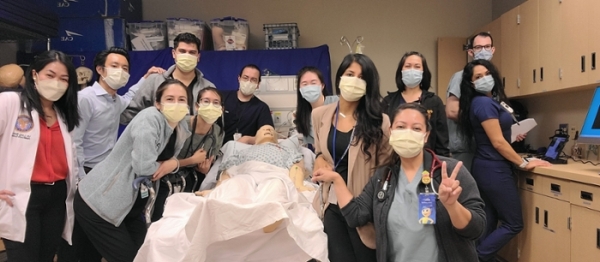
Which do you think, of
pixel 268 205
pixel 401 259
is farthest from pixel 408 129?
pixel 268 205

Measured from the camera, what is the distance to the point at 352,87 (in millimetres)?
1879

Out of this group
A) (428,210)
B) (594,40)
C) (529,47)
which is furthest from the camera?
(529,47)

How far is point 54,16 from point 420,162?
372 cm

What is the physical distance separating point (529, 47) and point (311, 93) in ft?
6.62

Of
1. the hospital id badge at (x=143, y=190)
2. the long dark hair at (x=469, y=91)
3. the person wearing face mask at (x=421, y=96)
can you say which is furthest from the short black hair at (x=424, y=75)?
the hospital id badge at (x=143, y=190)

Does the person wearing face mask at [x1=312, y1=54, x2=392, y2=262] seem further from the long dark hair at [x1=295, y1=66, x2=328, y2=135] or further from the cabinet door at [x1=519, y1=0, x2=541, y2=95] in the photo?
the cabinet door at [x1=519, y1=0, x2=541, y2=95]

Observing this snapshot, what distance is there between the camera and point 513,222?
271cm

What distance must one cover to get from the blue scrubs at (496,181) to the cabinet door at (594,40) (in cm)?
59

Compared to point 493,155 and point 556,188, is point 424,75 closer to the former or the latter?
point 493,155

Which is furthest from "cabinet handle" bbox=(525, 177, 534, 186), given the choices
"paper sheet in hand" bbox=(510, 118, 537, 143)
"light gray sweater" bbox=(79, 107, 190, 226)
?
"light gray sweater" bbox=(79, 107, 190, 226)

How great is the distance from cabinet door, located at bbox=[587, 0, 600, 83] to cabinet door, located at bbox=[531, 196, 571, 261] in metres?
0.87

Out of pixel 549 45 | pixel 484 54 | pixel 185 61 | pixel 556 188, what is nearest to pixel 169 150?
pixel 185 61

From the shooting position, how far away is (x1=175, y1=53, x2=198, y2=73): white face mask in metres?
2.78

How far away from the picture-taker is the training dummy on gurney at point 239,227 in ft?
6.06
